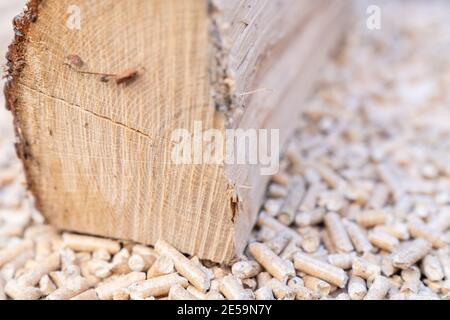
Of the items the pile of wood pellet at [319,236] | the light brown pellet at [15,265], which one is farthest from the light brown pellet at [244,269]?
the light brown pellet at [15,265]

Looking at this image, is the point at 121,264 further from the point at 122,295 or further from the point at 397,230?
the point at 397,230

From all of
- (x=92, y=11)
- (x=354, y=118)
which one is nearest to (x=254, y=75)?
(x=92, y=11)

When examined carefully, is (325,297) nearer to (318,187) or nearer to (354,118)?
(318,187)

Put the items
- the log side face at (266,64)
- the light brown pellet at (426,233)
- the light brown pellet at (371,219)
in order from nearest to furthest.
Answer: the log side face at (266,64), the light brown pellet at (426,233), the light brown pellet at (371,219)

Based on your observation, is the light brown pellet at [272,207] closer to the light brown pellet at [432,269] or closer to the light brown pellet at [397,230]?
the light brown pellet at [397,230]

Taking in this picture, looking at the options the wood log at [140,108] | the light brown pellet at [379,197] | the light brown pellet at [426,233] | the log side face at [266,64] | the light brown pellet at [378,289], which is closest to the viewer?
the wood log at [140,108]

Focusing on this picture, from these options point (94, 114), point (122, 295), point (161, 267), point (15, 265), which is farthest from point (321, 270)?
point (15, 265)

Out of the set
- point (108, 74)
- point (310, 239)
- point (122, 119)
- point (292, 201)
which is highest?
point (108, 74)
